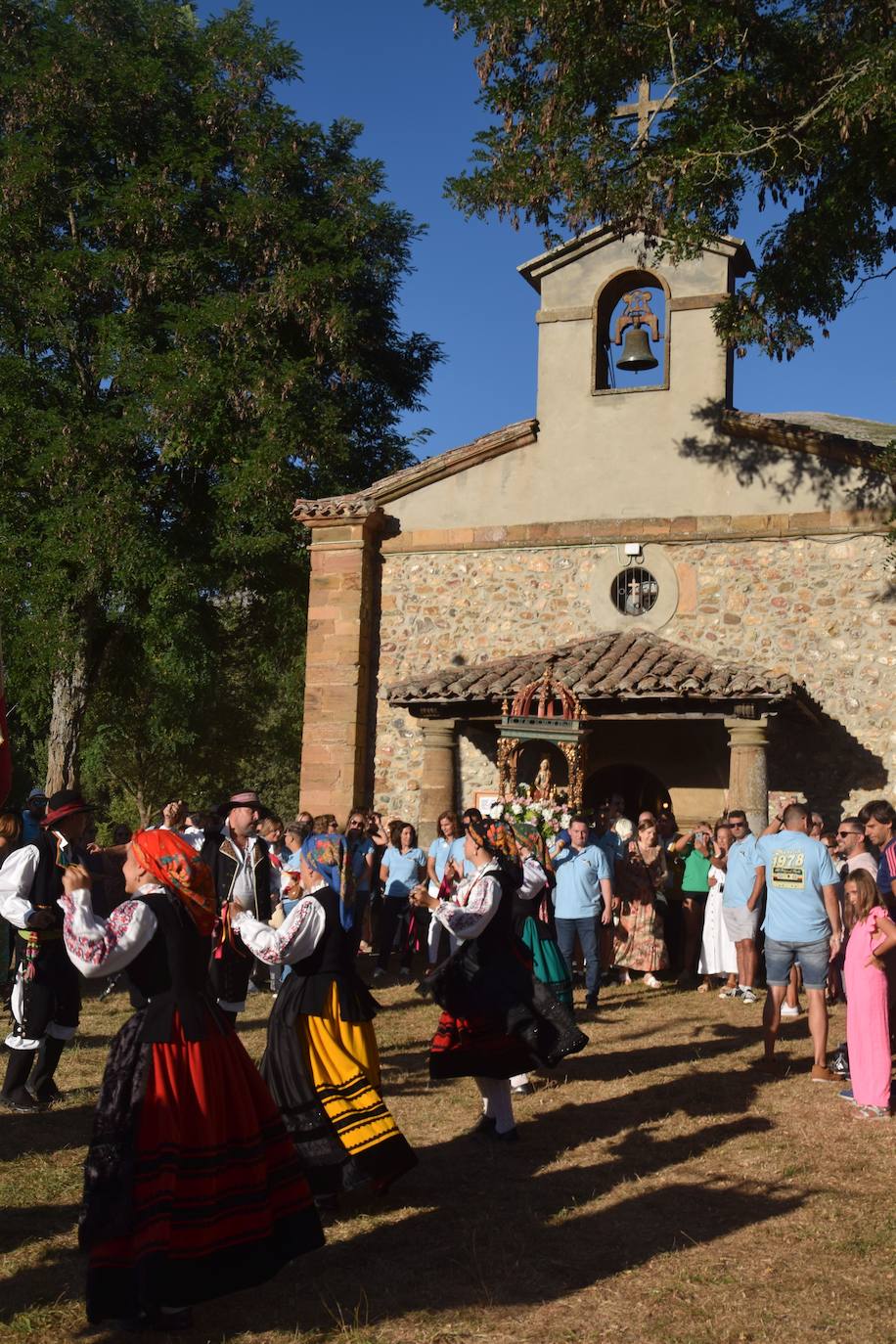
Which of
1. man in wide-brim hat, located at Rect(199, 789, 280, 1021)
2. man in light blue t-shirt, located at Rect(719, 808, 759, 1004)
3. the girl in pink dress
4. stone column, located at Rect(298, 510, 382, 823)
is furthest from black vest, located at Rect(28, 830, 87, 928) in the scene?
stone column, located at Rect(298, 510, 382, 823)

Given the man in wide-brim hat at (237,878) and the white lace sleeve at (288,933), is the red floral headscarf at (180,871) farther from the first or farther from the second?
the man in wide-brim hat at (237,878)

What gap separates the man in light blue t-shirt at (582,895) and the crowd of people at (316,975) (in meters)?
0.03

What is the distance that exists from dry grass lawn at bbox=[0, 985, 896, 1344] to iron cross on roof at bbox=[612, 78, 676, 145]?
8.93 m

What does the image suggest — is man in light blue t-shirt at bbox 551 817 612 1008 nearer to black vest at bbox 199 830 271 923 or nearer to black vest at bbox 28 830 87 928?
black vest at bbox 199 830 271 923

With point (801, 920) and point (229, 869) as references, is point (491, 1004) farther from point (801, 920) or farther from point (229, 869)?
point (229, 869)

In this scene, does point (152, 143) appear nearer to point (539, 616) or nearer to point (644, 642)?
point (539, 616)

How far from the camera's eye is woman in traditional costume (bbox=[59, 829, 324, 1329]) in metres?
4.38

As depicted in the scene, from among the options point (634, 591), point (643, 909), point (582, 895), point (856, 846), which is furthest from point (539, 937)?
point (634, 591)

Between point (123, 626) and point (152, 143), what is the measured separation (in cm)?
843

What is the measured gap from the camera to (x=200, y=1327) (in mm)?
4629

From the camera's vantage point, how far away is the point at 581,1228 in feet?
18.8

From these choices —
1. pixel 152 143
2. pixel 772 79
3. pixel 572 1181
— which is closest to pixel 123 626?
pixel 152 143

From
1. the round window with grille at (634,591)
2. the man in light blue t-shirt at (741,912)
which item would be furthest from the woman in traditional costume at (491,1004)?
the round window with grille at (634,591)

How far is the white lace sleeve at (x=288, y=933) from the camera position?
5527 millimetres
